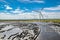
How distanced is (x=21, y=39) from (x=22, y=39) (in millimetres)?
191

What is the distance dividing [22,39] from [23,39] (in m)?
0.19

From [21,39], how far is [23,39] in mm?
364

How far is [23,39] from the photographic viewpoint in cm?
2362

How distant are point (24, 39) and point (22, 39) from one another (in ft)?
1.20

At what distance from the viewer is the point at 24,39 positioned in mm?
23547

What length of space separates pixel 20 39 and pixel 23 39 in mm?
549

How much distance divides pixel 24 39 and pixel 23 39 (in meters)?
0.20

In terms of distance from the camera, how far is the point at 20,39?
23531mm

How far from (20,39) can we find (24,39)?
0.73 metres

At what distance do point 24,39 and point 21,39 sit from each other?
55cm

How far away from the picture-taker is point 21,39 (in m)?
23.6
